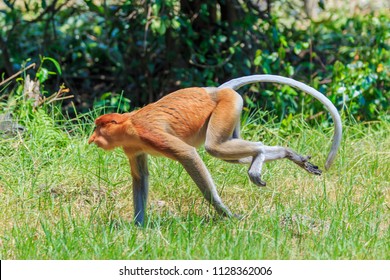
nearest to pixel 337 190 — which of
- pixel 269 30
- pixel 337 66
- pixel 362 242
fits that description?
pixel 362 242

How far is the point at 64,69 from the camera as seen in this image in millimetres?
10180

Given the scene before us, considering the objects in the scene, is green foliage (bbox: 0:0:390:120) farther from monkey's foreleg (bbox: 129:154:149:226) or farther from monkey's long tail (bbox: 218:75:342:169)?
monkey's foreleg (bbox: 129:154:149:226)

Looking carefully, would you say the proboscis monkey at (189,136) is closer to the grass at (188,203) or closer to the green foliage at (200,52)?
the grass at (188,203)

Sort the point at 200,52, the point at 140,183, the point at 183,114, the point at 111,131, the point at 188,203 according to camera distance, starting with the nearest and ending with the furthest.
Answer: the point at 111,131 → the point at 183,114 → the point at 140,183 → the point at 188,203 → the point at 200,52

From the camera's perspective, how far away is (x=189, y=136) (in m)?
6.00

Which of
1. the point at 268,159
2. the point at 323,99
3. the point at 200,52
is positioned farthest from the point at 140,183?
the point at 200,52

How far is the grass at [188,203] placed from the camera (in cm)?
526

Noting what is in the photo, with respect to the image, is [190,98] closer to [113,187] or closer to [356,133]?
[113,187]

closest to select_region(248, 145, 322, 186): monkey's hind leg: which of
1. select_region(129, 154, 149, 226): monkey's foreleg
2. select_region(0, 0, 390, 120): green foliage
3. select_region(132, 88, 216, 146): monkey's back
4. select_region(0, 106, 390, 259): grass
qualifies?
select_region(0, 106, 390, 259): grass

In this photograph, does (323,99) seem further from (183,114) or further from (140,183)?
(140,183)

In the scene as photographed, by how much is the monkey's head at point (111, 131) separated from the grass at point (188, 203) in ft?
1.95

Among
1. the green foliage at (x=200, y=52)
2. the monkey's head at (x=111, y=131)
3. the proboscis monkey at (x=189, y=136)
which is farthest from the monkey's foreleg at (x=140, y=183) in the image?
the green foliage at (x=200, y=52)

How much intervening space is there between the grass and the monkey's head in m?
0.59

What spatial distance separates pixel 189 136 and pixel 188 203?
0.79m
